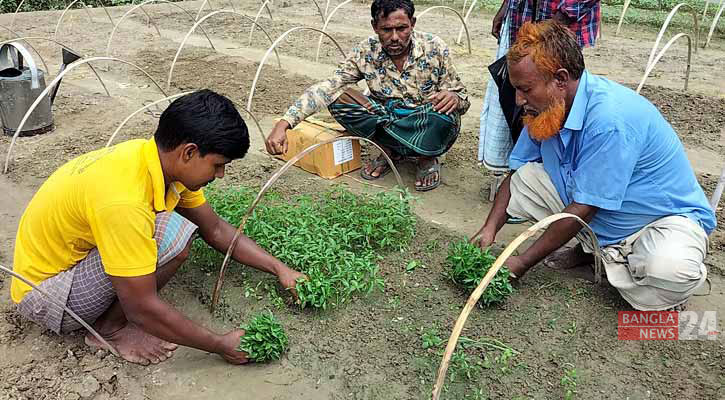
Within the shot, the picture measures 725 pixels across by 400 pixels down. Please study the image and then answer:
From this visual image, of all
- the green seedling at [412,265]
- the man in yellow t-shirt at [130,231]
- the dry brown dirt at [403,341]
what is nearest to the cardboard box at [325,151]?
the dry brown dirt at [403,341]

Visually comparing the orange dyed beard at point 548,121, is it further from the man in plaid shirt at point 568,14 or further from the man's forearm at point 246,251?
the man's forearm at point 246,251

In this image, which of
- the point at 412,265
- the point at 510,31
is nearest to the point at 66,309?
the point at 412,265

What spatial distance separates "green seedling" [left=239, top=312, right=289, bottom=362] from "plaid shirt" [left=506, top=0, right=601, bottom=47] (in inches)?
84.1

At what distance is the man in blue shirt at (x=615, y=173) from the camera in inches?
89.2

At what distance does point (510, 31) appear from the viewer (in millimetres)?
3258

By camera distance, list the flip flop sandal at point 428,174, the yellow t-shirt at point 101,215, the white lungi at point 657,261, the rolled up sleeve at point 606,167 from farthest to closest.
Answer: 1. the flip flop sandal at point 428,174
2. the white lungi at point 657,261
3. the rolled up sleeve at point 606,167
4. the yellow t-shirt at point 101,215

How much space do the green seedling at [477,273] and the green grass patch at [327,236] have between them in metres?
0.37

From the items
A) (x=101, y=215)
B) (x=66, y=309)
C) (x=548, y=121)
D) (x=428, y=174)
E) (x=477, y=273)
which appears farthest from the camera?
(x=428, y=174)

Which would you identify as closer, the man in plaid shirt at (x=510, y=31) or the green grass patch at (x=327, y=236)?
the green grass patch at (x=327, y=236)

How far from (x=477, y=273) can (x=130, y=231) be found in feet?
4.82

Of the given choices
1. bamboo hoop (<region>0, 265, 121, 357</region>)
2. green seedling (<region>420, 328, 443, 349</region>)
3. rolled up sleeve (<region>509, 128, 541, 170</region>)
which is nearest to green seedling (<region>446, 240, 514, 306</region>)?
green seedling (<region>420, 328, 443, 349</region>)

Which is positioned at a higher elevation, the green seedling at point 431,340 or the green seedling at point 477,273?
the green seedling at point 477,273

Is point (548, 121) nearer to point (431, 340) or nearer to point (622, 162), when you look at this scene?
point (622, 162)

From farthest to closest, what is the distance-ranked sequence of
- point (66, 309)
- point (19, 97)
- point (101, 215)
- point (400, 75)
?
point (19, 97) → point (400, 75) → point (66, 309) → point (101, 215)
